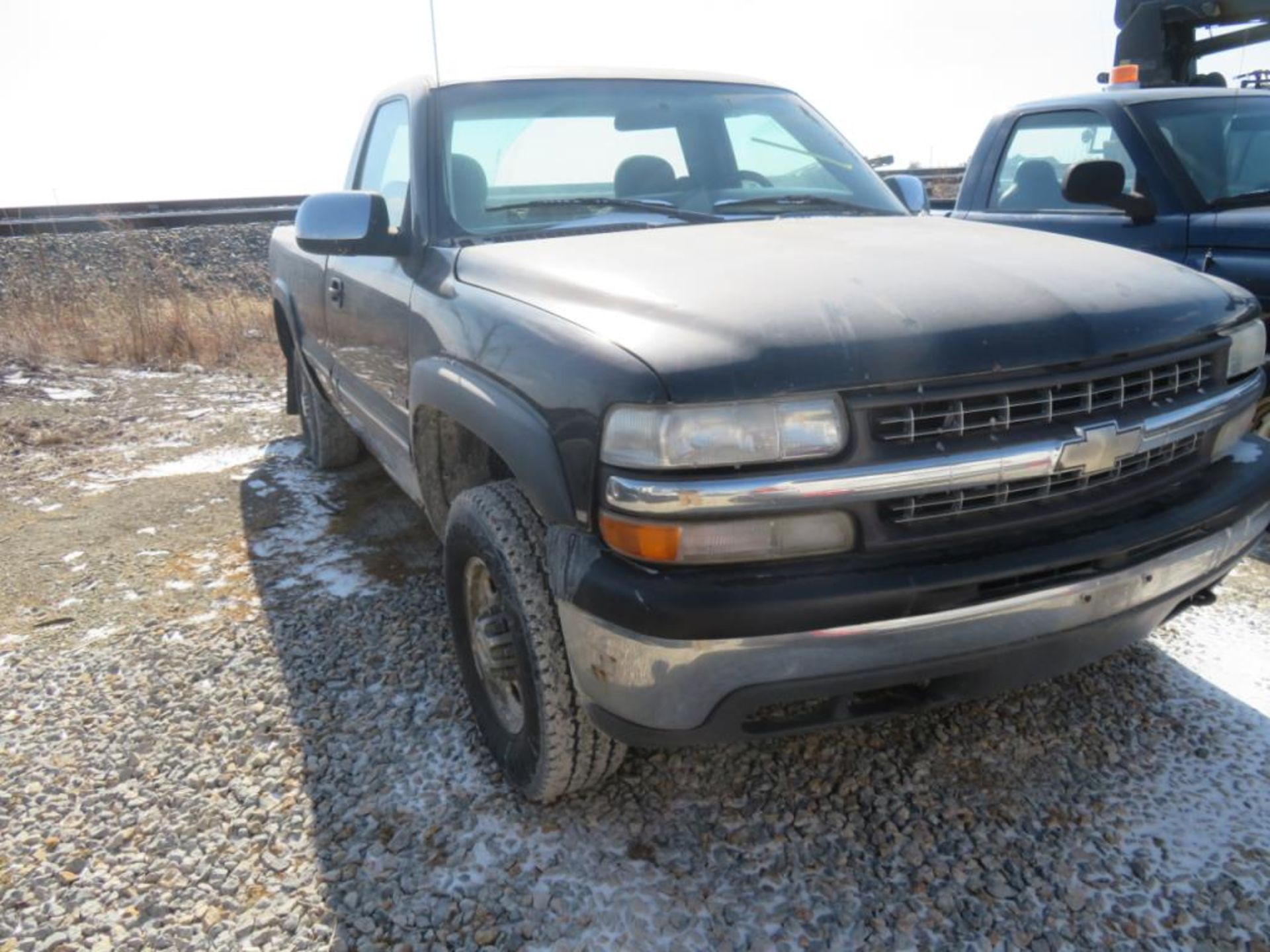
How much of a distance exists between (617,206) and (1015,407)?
1.48 metres

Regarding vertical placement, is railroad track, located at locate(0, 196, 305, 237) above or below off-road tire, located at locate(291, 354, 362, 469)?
above

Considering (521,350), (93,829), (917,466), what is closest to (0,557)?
(93,829)

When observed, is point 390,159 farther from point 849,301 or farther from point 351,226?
point 849,301

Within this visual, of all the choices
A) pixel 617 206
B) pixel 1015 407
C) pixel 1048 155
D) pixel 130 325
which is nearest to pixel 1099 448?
pixel 1015 407

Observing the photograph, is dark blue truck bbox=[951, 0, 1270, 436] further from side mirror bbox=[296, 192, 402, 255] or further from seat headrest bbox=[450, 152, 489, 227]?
side mirror bbox=[296, 192, 402, 255]

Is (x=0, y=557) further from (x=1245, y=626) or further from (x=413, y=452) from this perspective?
(x=1245, y=626)

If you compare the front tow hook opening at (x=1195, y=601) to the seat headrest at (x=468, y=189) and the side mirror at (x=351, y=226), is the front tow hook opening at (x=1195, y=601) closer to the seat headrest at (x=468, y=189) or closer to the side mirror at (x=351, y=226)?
the seat headrest at (x=468, y=189)

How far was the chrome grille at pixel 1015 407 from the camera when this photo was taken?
1.80 meters

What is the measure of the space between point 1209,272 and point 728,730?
10.5 feet

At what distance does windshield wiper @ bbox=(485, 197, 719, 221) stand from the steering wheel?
386 millimetres

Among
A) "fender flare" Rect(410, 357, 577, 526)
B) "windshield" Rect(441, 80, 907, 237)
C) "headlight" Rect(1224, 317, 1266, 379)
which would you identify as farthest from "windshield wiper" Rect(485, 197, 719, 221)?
"headlight" Rect(1224, 317, 1266, 379)

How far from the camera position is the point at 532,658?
2105 millimetres

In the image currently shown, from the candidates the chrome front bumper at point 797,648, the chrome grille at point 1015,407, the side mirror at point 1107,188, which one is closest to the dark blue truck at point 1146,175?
the side mirror at point 1107,188

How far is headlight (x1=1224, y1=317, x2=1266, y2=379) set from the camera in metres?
2.29
